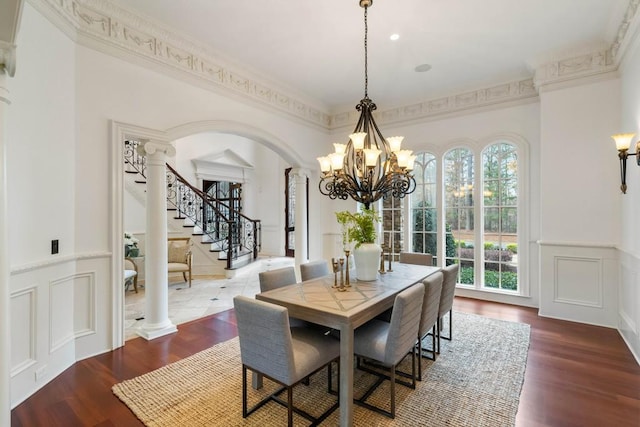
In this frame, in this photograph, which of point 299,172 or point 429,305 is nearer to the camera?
point 429,305

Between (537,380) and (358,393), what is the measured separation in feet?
5.08

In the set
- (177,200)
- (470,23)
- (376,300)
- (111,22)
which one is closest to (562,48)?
(470,23)

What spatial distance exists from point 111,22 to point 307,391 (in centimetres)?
390

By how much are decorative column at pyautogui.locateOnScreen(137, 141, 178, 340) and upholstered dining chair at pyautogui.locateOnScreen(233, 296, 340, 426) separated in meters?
1.86

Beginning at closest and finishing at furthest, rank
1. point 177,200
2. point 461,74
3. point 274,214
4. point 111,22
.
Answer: point 111,22 → point 461,74 → point 177,200 → point 274,214

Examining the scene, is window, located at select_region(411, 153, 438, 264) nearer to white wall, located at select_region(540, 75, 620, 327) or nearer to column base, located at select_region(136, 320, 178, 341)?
white wall, located at select_region(540, 75, 620, 327)

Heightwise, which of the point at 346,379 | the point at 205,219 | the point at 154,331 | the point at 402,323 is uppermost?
the point at 205,219

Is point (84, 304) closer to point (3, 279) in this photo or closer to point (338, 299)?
point (3, 279)

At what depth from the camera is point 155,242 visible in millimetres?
3420

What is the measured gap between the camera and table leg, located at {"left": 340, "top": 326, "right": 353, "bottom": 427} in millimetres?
1924

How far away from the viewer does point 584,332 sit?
3.52m

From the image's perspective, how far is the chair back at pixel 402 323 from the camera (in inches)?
79.0

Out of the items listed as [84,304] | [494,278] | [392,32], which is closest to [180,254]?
[84,304]

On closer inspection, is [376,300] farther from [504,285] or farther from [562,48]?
[562,48]
